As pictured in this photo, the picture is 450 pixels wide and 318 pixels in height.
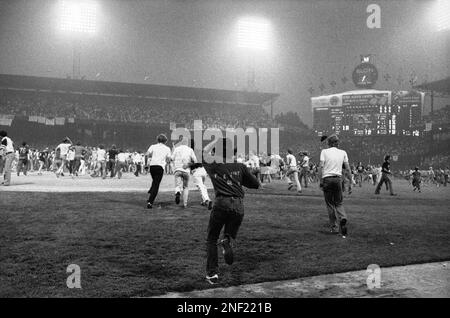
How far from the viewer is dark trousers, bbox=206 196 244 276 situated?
513 cm

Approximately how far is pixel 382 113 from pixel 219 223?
61.7 metres

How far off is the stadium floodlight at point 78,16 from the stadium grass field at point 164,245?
30407 millimetres

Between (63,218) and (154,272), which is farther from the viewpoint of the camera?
(63,218)

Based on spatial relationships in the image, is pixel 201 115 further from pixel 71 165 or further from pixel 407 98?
pixel 407 98

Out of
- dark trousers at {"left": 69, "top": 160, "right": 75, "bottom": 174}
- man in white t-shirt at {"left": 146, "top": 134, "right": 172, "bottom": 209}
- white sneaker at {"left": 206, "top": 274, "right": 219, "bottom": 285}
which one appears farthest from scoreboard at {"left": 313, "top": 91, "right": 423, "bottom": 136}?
white sneaker at {"left": 206, "top": 274, "right": 219, "bottom": 285}

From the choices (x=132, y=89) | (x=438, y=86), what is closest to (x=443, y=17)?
(x=438, y=86)

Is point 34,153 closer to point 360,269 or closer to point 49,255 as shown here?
point 49,255

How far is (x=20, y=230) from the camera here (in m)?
7.63

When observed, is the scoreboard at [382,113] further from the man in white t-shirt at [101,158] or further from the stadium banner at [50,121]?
the man in white t-shirt at [101,158]

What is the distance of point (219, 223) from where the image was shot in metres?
5.16

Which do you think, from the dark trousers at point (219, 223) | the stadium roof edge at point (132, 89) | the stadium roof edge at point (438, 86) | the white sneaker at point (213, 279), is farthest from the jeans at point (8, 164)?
the stadium roof edge at point (438, 86)

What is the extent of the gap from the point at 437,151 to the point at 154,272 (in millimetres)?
53500
